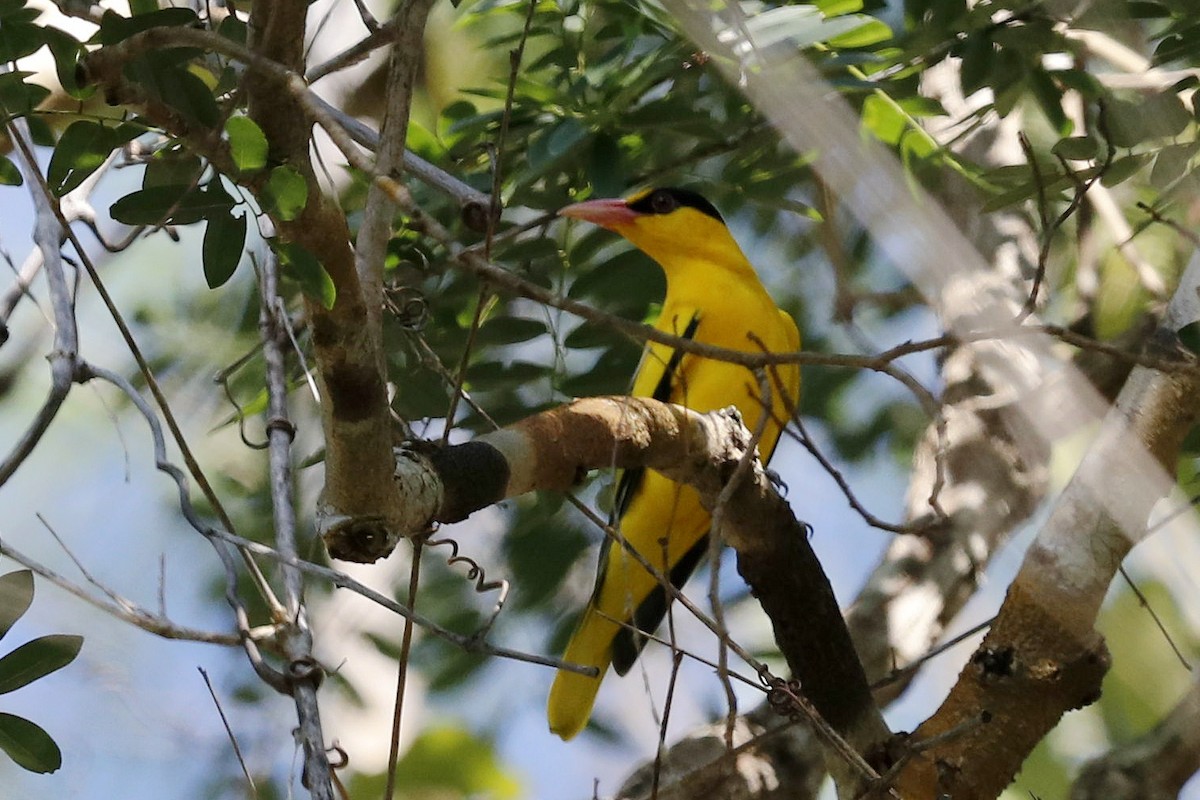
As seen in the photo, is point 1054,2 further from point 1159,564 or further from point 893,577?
point 893,577

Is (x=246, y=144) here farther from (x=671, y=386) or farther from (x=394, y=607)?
(x=671, y=386)

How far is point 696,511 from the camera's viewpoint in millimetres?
3461

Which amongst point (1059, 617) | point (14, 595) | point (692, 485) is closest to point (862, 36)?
point (692, 485)

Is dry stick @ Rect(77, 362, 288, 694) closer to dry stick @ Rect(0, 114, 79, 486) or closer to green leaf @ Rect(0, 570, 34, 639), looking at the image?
dry stick @ Rect(0, 114, 79, 486)

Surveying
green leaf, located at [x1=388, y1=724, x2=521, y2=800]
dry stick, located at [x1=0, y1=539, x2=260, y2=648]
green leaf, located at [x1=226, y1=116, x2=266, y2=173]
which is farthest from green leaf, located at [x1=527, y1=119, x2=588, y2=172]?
green leaf, located at [x1=388, y1=724, x2=521, y2=800]

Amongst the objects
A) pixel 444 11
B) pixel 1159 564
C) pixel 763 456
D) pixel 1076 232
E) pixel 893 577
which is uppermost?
pixel 444 11

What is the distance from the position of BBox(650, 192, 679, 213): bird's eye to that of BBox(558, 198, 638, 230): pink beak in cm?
12

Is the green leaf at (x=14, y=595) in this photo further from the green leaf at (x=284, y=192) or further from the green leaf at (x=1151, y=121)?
the green leaf at (x=1151, y=121)

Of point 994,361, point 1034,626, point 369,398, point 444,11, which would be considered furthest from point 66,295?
point 994,361

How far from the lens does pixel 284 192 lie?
5.00 ft

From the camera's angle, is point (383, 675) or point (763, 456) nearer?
point (763, 456)

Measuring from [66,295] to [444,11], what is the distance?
2.19 metres

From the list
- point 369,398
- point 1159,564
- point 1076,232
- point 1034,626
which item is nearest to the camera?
point 369,398

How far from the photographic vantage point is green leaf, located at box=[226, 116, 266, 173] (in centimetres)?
155
